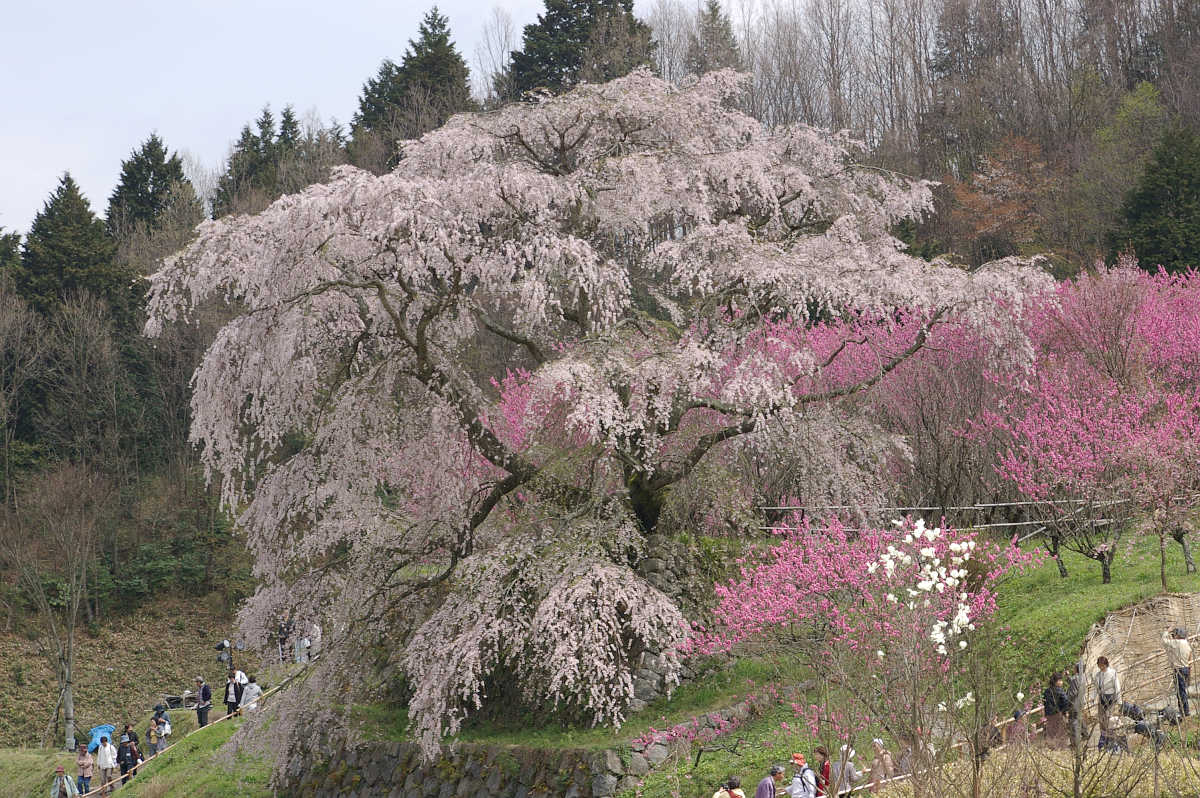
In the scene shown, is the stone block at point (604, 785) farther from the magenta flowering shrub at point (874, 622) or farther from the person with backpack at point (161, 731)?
the person with backpack at point (161, 731)

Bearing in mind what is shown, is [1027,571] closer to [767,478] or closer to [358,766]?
[767,478]

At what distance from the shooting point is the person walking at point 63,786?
672 inches

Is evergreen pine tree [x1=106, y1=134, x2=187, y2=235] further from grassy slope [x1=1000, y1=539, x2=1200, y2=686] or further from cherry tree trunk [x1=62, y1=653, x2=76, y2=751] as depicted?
grassy slope [x1=1000, y1=539, x2=1200, y2=686]

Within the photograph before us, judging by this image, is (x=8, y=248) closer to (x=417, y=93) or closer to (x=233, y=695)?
(x=417, y=93)

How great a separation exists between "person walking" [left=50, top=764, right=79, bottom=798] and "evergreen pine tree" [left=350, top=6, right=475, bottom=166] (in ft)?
82.0

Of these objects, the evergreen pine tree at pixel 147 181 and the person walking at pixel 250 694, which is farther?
the evergreen pine tree at pixel 147 181

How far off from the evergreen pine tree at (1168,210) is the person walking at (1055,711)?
1680 centimetres

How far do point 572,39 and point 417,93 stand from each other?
599 centimetres

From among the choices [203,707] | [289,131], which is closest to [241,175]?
[289,131]

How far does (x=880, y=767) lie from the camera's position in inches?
357

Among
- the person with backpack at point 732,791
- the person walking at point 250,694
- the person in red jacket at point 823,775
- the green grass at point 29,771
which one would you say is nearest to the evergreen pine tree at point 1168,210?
the person in red jacket at point 823,775

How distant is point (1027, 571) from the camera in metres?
13.8

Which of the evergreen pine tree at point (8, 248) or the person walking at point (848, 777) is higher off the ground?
the evergreen pine tree at point (8, 248)

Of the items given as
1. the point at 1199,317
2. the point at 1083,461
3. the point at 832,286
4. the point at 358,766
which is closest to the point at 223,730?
the point at 358,766
